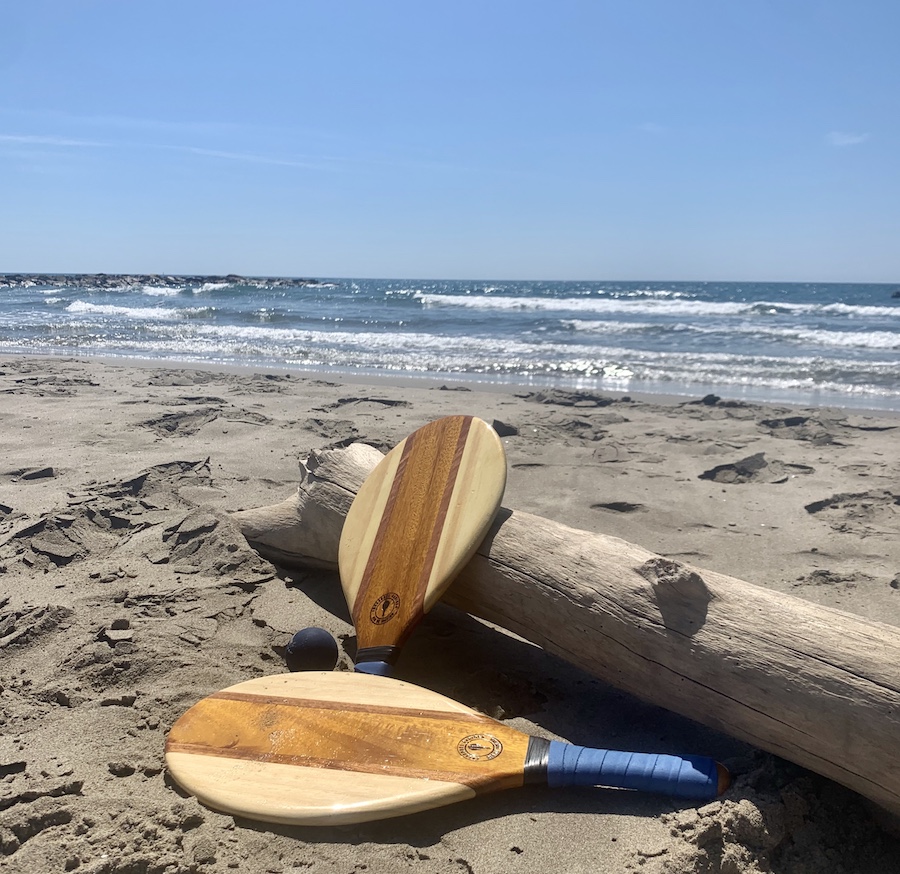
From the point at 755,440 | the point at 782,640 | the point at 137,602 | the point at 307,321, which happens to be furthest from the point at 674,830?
the point at 307,321

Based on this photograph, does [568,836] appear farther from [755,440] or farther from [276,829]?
[755,440]

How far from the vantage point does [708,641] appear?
210 cm

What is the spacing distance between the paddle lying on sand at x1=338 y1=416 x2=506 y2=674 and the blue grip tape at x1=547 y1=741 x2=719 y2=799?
75 cm

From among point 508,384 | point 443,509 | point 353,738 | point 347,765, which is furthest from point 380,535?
point 508,384

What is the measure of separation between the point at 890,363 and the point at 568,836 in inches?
432

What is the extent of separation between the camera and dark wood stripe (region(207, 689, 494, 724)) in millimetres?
2152

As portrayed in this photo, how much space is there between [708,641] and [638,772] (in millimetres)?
403

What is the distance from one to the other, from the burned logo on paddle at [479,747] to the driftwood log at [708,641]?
46cm

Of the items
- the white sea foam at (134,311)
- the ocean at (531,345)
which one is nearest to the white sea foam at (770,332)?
the ocean at (531,345)

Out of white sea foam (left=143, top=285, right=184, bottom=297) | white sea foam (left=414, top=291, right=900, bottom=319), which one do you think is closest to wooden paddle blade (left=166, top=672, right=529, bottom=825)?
white sea foam (left=414, top=291, right=900, bottom=319)

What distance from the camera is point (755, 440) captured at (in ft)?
19.6

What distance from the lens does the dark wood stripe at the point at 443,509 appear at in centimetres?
263

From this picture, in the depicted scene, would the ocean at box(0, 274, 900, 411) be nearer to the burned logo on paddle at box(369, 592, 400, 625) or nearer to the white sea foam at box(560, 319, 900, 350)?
the white sea foam at box(560, 319, 900, 350)

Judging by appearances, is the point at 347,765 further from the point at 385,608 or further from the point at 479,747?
the point at 385,608
